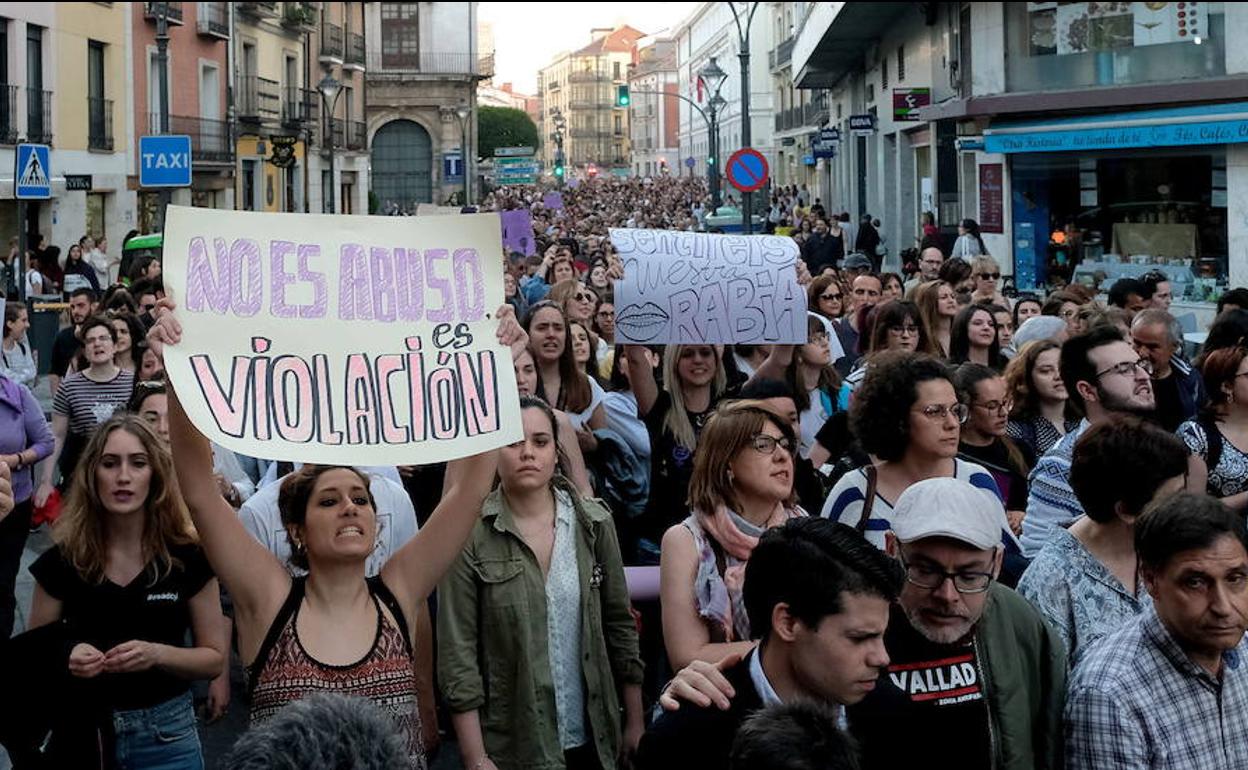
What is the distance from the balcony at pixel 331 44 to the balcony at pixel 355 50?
3.61 feet

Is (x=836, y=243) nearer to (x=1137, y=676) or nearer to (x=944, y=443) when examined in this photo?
(x=944, y=443)

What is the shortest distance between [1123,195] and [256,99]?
27.5m

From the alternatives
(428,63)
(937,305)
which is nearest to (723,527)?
(937,305)

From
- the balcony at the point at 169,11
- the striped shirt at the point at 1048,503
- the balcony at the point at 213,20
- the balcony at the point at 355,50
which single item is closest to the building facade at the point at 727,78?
the balcony at the point at 355,50

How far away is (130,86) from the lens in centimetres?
3428

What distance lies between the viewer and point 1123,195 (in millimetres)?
22281

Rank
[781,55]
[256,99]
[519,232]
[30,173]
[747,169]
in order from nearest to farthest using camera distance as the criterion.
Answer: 1. [30,173]
2. [519,232]
3. [747,169]
4. [256,99]
5. [781,55]

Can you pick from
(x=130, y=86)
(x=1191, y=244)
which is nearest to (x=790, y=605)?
(x=1191, y=244)

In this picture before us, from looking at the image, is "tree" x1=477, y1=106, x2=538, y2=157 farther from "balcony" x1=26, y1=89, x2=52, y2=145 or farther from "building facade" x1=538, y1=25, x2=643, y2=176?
"balcony" x1=26, y1=89, x2=52, y2=145

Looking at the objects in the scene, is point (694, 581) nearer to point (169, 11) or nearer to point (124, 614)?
point (124, 614)

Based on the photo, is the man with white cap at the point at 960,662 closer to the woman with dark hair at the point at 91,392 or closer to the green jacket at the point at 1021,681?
the green jacket at the point at 1021,681

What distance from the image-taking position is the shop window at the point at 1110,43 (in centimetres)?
2117

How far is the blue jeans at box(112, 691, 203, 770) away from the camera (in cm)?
453

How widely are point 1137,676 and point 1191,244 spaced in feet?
61.2
